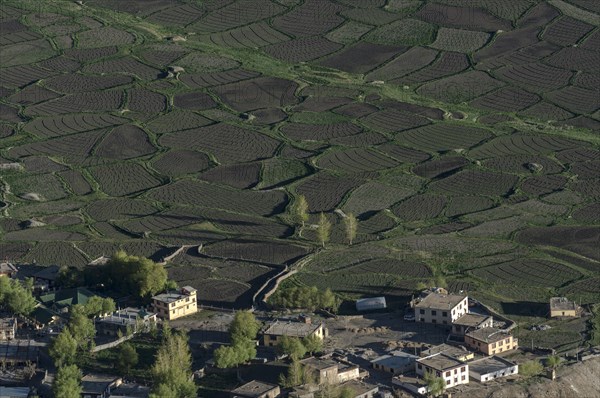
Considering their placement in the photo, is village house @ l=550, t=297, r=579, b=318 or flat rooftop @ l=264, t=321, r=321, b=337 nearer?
flat rooftop @ l=264, t=321, r=321, b=337

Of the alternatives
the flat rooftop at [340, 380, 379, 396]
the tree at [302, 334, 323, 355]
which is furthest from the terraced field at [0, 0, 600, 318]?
the flat rooftop at [340, 380, 379, 396]

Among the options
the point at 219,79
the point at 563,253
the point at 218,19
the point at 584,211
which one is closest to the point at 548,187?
the point at 584,211

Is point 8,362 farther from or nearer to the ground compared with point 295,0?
nearer to the ground

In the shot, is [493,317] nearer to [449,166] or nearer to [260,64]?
[449,166]

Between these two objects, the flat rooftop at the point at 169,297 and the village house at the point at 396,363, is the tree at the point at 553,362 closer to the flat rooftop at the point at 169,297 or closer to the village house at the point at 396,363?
the village house at the point at 396,363

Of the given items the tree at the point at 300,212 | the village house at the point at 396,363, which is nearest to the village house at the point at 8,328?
the village house at the point at 396,363

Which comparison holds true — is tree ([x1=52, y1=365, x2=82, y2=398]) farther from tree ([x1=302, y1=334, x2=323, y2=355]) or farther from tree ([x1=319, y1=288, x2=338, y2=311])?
tree ([x1=319, y1=288, x2=338, y2=311])
